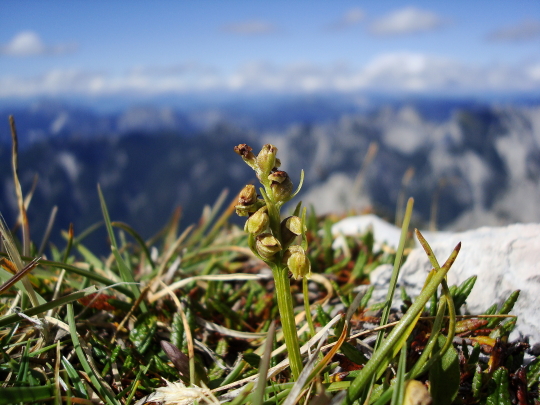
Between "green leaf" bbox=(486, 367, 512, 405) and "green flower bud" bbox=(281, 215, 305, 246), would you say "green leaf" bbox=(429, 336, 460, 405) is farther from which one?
"green flower bud" bbox=(281, 215, 305, 246)

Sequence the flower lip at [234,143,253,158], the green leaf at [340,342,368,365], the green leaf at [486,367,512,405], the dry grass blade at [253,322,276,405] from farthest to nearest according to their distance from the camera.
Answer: the green leaf at [340,342,368,365] < the green leaf at [486,367,512,405] < the flower lip at [234,143,253,158] < the dry grass blade at [253,322,276,405]

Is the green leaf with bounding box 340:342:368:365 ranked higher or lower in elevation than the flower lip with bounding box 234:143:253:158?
lower

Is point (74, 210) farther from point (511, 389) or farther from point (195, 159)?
point (511, 389)

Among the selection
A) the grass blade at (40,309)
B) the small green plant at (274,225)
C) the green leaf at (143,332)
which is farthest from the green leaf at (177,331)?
the small green plant at (274,225)

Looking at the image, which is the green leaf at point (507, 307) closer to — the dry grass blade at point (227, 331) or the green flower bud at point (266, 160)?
the dry grass blade at point (227, 331)

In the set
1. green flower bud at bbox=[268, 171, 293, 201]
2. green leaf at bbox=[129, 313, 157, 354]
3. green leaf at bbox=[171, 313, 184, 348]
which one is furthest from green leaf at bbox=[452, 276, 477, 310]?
green leaf at bbox=[129, 313, 157, 354]

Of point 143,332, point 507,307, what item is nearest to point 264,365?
point 143,332
